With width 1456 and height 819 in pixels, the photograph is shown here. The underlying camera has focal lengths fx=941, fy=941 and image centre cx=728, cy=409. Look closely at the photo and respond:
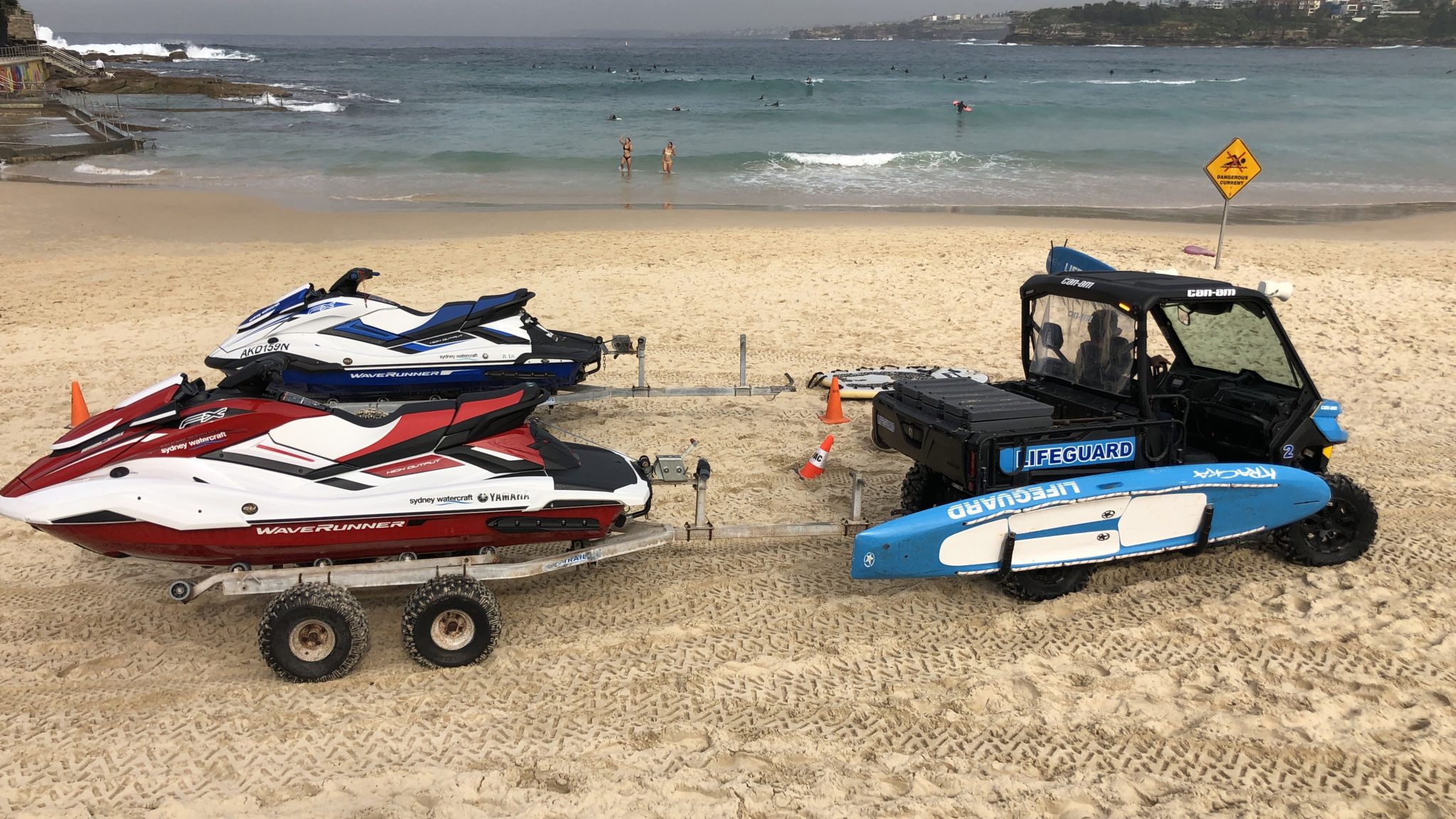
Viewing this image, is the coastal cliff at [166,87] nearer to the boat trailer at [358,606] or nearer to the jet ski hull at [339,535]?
the jet ski hull at [339,535]

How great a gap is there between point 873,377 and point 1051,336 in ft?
9.92

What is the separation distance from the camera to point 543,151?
3039cm

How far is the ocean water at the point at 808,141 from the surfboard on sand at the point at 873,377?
1312 cm

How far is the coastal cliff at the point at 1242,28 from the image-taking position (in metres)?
146

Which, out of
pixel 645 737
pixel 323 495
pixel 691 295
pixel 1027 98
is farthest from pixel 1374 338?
pixel 1027 98

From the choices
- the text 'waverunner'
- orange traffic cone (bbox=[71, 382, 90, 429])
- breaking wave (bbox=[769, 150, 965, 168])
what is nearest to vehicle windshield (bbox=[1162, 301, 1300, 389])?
the text 'waverunner'

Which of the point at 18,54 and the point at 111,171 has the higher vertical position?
the point at 18,54

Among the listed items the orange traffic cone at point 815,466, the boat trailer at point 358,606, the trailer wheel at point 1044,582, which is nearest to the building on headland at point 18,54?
the orange traffic cone at point 815,466

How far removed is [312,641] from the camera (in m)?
4.80

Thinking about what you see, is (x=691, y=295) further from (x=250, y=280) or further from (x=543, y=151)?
(x=543, y=151)

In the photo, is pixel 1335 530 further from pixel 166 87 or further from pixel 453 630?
pixel 166 87

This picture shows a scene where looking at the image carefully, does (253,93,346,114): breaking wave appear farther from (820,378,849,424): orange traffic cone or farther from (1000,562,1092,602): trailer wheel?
(1000,562,1092,602): trailer wheel

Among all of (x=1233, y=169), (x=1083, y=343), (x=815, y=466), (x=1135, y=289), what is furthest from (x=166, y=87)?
(x=1135, y=289)

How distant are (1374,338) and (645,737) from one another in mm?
10611
